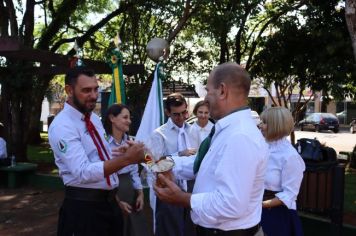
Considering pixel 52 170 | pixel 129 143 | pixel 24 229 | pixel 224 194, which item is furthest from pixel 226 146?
pixel 52 170

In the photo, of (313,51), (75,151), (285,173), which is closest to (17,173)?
(313,51)

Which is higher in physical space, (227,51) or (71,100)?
(227,51)

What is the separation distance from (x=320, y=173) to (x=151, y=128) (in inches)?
89.9

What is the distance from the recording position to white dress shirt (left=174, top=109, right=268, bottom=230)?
7.13ft

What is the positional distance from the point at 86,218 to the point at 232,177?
4.78 ft

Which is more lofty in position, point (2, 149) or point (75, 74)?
point (75, 74)

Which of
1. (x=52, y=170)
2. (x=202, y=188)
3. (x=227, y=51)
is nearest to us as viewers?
(x=202, y=188)

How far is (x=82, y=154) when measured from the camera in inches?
119

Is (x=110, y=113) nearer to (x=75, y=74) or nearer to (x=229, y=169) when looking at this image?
(x=75, y=74)

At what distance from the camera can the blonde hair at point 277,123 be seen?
147 inches

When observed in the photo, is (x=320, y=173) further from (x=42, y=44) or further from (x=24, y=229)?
(x=42, y=44)

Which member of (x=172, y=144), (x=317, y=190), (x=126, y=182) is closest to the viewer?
(x=126, y=182)

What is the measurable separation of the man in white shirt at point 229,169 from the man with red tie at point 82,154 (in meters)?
0.86

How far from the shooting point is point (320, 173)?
5.70 meters
